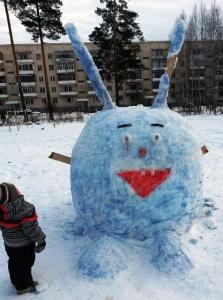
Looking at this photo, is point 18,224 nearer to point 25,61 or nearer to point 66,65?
point 66,65

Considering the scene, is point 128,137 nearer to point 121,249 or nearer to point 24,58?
point 121,249

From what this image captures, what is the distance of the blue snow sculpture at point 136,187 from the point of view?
120 inches

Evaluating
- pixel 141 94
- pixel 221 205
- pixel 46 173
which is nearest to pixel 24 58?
pixel 141 94

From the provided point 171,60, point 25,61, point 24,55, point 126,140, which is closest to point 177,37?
point 171,60

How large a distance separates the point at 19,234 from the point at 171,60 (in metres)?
2.47

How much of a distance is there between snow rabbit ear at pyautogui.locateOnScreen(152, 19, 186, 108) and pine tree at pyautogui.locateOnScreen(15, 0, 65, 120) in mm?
20510

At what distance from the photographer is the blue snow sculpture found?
3053 mm

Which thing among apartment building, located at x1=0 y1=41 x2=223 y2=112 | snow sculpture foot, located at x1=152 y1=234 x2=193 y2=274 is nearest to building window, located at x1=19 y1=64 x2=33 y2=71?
apartment building, located at x1=0 y1=41 x2=223 y2=112

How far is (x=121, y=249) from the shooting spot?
3.19 metres

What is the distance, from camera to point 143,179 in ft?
9.96

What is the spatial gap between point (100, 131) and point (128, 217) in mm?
882

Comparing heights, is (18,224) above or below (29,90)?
below

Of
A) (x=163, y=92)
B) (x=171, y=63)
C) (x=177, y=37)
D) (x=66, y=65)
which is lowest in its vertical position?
(x=163, y=92)

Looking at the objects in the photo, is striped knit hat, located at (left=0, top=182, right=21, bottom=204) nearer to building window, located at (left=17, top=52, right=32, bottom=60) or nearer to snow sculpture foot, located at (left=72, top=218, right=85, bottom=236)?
snow sculpture foot, located at (left=72, top=218, right=85, bottom=236)
